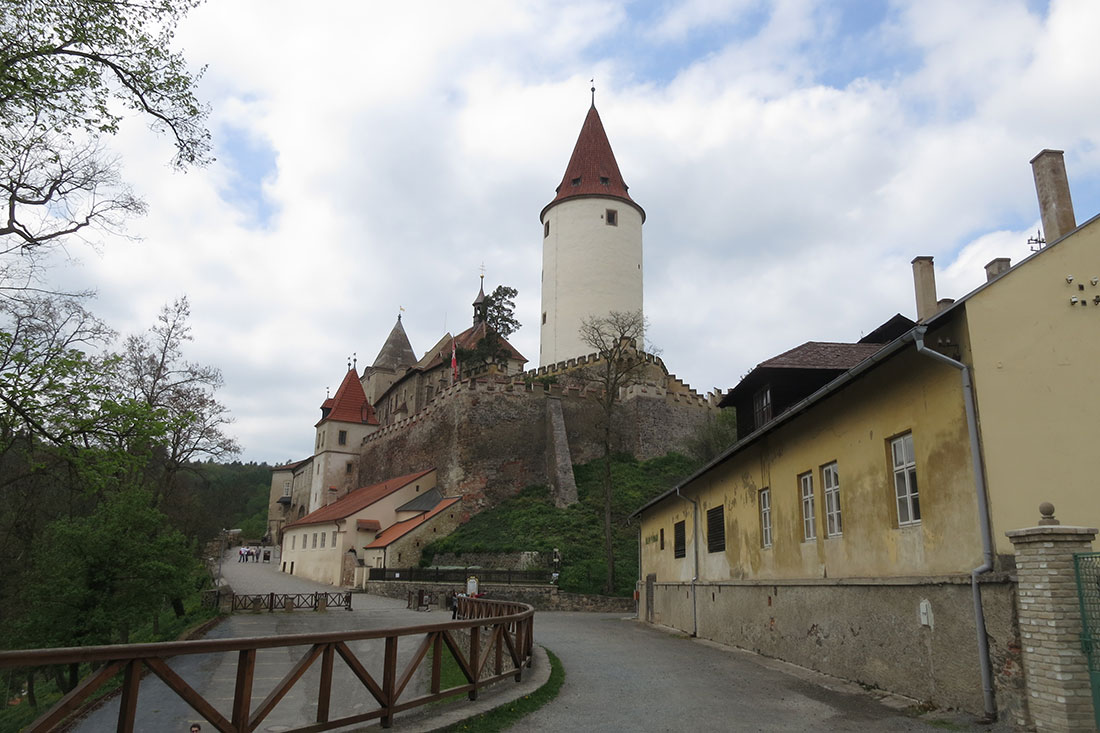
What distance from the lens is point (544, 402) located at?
4416 cm

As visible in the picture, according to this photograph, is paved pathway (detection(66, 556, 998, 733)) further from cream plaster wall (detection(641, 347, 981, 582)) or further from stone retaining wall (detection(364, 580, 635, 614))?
stone retaining wall (detection(364, 580, 635, 614))

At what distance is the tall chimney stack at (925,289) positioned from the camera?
16500 mm

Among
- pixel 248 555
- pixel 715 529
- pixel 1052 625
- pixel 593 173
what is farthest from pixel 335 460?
pixel 1052 625

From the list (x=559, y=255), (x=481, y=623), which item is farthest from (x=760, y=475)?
(x=559, y=255)

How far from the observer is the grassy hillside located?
32125 mm

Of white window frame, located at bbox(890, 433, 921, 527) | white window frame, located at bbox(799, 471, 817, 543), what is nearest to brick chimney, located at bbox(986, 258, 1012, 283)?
white window frame, located at bbox(799, 471, 817, 543)

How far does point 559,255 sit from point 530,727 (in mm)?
45276

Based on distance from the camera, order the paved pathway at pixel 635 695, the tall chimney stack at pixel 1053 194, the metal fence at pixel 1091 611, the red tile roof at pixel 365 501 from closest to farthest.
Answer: the metal fence at pixel 1091 611
the paved pathway at pixel 635 695
the tall chimney stack at pixel 1053 194
the red tile roof at pixel 365 501

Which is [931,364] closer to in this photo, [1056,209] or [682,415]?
[1056,209]

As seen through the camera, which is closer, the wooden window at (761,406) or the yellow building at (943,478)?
the yellow building at (943,478)

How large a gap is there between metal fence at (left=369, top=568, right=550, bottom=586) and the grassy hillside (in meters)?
1.31

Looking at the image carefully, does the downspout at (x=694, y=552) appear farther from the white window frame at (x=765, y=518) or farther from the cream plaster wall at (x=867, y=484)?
the white window frame at (x=765, y=518)

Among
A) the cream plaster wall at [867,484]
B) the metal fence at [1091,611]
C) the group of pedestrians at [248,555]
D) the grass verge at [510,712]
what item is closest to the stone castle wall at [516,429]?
the group of pedestrians at [248,555]

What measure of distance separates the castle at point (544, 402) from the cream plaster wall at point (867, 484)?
24.0 m
